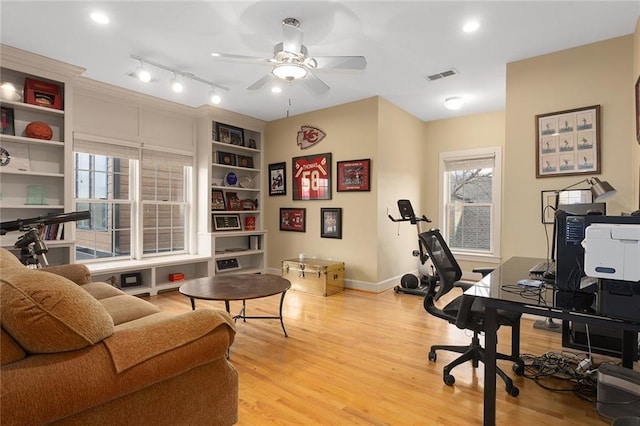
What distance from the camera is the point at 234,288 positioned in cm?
273

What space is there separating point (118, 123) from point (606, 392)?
542 centimetres

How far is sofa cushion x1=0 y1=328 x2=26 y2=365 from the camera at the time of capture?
3.44ft

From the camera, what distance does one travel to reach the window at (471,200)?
518 cm

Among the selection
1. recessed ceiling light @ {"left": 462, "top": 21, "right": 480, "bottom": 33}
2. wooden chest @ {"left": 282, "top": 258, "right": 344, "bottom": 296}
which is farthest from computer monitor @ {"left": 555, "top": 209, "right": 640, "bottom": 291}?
wooden chest @ {"left": 282, "top": 258, "right": 344, "bottom": 296}

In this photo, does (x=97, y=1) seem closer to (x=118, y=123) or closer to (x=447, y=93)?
(x=118, y=123)

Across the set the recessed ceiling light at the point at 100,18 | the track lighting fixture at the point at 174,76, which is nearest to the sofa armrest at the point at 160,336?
the recessed ceiling light at the point at 100,18

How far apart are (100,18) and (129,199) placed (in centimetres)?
245

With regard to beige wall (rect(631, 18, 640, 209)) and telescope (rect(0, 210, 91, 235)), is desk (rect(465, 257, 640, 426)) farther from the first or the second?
telescope (rect(0, 210, 91, 235))

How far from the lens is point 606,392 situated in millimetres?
1782

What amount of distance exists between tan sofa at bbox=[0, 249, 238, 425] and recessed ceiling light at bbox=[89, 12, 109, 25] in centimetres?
241

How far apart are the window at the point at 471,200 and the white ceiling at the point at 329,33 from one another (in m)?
1.52

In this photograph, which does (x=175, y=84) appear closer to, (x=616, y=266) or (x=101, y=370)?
(x=101, y=370)

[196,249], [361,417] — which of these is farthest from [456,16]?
[196,249]

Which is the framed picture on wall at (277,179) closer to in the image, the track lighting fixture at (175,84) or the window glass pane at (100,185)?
the track lighting fixture at (175,84)
